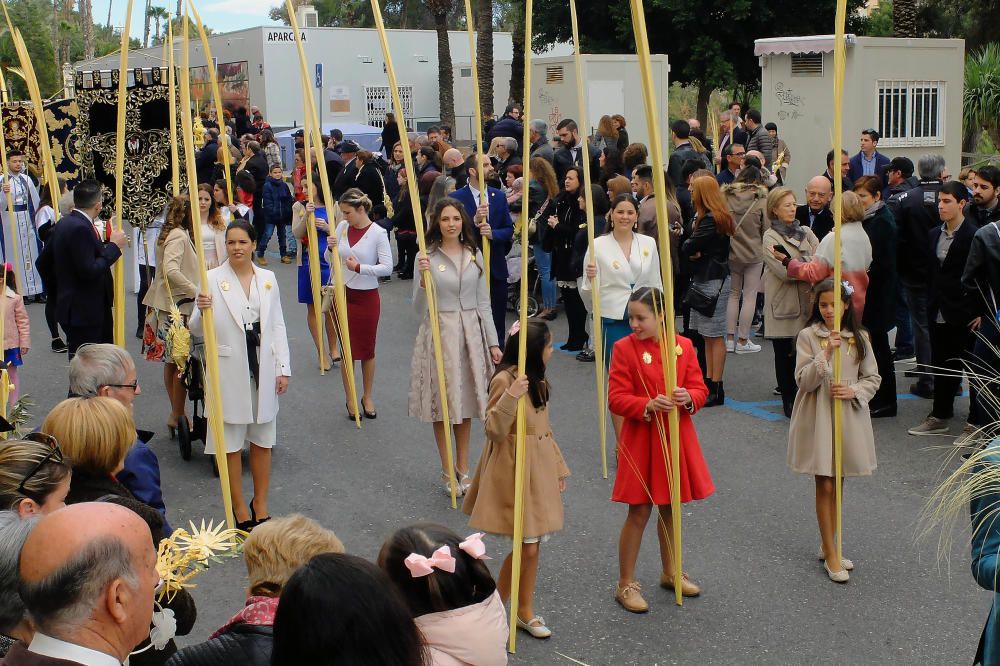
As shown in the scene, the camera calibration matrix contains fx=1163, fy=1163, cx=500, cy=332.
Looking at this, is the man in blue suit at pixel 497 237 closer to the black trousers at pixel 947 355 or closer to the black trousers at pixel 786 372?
the black trousers at pixel 786 372

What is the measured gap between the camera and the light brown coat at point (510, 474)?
560 cm

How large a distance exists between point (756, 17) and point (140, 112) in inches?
910

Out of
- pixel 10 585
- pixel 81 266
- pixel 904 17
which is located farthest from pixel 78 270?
pixel 904 17

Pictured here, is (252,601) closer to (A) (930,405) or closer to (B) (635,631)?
(B) (635,631)

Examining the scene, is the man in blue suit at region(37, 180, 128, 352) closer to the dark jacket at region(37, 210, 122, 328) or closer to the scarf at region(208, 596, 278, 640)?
the dark jacket at region(37, 210, 122, 328)

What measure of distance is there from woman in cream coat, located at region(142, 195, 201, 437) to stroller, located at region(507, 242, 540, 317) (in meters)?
4.66

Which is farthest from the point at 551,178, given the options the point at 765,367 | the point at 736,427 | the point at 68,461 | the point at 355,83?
the point at 355,83

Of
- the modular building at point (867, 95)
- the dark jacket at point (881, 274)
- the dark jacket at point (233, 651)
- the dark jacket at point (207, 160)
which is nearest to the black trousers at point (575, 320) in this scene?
the dark jacket at point (881, 274)

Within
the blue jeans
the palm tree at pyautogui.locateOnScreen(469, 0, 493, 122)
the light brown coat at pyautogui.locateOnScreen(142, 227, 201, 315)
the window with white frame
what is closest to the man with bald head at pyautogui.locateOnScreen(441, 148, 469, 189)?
the blue jeans

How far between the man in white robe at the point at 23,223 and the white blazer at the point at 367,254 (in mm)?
5707

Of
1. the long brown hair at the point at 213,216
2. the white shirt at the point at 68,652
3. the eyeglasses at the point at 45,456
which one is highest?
the long brown hair at the point at 213,216

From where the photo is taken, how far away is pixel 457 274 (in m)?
7.79

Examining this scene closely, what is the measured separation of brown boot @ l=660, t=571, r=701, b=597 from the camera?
6.02 metres

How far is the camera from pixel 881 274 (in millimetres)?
9227
